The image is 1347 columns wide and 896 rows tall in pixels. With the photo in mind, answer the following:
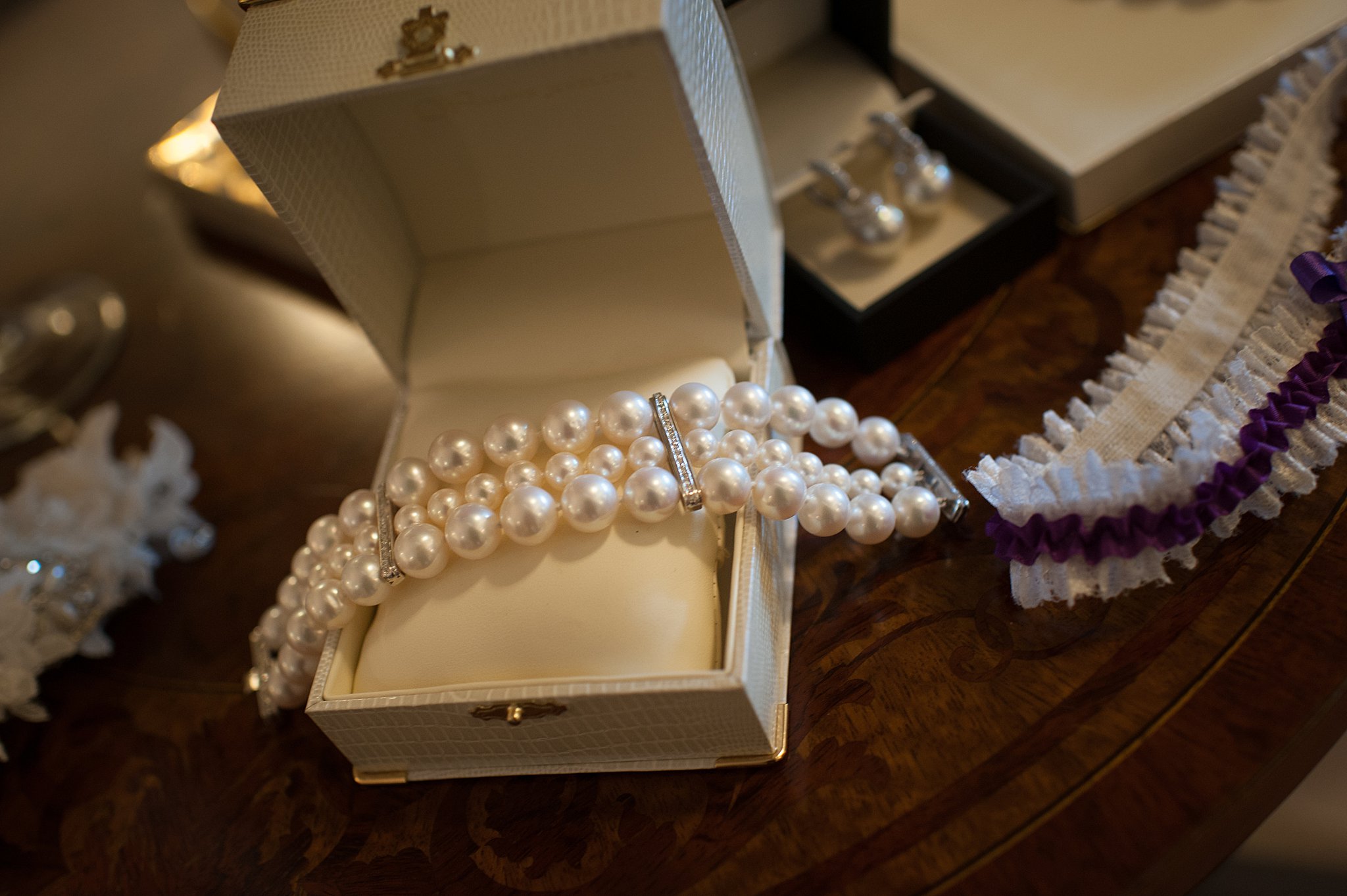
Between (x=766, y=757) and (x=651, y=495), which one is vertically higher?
(x=651, y=495)

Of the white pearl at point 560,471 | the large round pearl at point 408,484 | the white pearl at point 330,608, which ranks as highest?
the large round pearl at point 408,484

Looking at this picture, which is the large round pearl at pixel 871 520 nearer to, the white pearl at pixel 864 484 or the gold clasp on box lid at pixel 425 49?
the white pearl at pixel 864 484

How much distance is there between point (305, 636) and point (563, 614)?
0.24 meters

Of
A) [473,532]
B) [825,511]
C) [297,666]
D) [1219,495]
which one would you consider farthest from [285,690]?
[1219,495]

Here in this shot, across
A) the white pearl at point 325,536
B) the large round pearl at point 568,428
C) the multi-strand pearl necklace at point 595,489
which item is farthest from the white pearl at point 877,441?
the white pearl at point 325,536

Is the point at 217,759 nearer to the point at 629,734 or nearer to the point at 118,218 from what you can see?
the point at 629,734

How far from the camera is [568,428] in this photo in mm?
771

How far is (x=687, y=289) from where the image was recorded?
0.86 m

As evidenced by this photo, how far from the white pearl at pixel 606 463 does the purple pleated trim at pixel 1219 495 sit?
0.94 feet

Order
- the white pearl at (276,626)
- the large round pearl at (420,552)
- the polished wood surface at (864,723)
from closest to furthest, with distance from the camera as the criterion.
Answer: the polished wood surface at (864,723)
the large round pearl at (420,552)
the white pearl at (276,626)

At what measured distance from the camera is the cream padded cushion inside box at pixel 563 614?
681 mm

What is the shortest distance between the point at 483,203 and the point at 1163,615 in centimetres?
69

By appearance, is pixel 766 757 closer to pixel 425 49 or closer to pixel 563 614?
pixel 563 614

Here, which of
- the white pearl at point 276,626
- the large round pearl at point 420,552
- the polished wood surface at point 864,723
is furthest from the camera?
the white pearl at point 276,626
